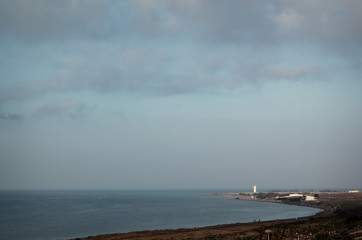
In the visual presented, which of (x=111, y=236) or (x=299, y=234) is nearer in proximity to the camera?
(x=299, y=234)

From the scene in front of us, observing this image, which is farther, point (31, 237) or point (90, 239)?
point (31, 237)

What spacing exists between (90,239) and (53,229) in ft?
65.5

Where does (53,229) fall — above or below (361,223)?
below

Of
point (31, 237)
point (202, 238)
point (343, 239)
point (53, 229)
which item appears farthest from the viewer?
point (53, 229)

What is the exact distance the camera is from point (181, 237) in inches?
1731

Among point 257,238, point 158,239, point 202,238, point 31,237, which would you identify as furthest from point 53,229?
point 257,238

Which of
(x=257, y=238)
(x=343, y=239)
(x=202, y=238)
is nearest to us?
(x=343, y=239)

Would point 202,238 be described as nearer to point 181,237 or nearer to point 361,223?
point 181,237

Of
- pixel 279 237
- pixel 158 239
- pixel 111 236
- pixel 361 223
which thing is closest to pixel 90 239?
pixel 111 236

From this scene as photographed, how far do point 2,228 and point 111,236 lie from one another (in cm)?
2952

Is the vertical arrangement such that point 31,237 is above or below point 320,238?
below

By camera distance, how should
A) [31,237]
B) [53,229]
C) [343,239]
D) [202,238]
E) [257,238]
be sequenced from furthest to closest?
[53,229] < [31,237] < [202,238] < [257,238] < [343,239]

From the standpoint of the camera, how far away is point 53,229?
61938 millimetres

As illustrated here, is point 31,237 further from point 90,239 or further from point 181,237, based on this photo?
point 181,237
